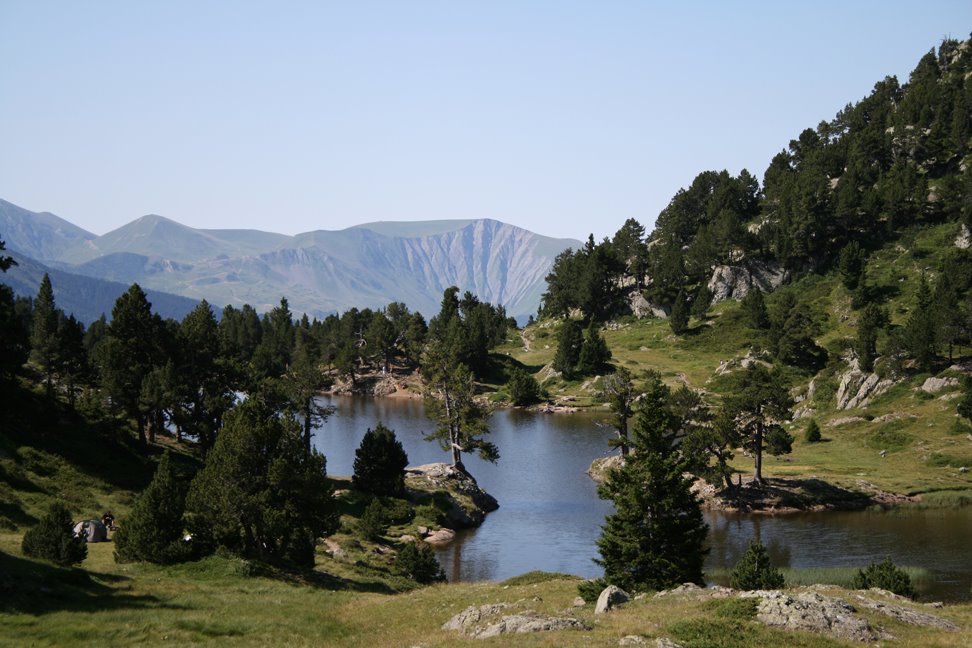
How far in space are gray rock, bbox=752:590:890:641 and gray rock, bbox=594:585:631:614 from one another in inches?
283

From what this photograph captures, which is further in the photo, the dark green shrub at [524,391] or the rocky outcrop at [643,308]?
the rocky outcrop at [643,308]

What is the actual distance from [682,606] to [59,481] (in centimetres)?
5006

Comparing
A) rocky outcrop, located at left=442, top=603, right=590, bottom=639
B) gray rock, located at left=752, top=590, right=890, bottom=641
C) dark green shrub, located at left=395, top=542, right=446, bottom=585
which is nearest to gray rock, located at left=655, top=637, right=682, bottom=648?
rocky outcrop, located at left=442, top=603, right=590, bottom=639

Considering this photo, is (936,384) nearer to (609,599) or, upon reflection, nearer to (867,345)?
(867,345)

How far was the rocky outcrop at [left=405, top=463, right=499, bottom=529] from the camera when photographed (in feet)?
253

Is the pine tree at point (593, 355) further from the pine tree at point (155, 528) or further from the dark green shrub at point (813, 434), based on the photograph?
the pine tree at point (155, 528)

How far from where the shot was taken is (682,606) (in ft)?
102

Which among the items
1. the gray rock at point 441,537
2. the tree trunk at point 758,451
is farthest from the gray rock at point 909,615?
the tree trunk at point 758,451

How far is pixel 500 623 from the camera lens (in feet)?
98.1

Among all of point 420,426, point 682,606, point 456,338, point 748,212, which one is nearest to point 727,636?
point 682,606

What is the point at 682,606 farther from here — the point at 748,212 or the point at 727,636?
the point at 748,212

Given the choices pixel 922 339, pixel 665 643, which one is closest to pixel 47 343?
pixel 665 643

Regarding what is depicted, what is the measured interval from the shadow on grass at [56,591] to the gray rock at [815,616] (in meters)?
26.5

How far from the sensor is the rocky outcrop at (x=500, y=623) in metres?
28.9
